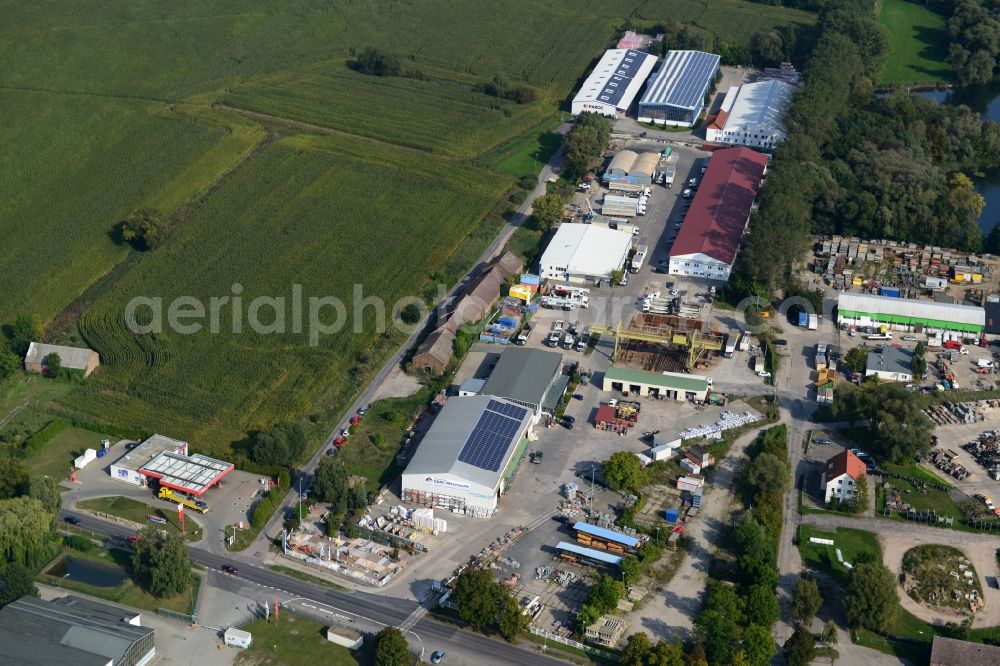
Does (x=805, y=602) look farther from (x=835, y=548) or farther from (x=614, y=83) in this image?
(x=614, y=83)

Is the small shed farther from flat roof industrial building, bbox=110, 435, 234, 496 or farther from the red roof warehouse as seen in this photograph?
the red roof warehouse

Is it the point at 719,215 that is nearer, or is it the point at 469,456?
the point at 469,456

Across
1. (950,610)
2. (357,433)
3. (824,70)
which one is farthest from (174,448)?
(824,70)

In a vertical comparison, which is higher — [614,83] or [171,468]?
[614,83]

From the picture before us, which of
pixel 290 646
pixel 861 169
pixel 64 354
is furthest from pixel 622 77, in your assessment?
pixel 290 646

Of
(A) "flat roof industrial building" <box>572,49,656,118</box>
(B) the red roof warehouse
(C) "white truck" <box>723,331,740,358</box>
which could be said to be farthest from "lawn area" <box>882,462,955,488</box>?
(A) "flat roof industrial building" <box>572,49,656,118</box>
